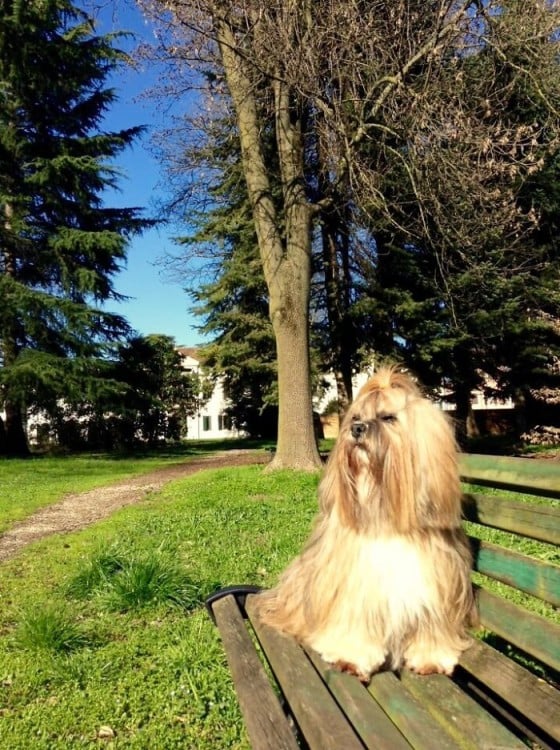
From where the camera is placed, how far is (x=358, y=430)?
2.54 m

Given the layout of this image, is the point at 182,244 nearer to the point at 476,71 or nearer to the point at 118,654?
the point at 476,71

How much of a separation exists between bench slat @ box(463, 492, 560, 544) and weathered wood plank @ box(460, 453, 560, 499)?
0.23ft

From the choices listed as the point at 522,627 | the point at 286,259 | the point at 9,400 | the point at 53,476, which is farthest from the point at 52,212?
the point at 522,627

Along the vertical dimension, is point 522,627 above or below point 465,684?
above

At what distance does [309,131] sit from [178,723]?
12381mm

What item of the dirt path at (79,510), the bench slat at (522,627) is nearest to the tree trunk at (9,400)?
the dirt path at (79,510)

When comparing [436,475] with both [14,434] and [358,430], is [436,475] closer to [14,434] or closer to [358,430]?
[358,430]

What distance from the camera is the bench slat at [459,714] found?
74.1 inches

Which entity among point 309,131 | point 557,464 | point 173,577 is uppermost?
point 309,131

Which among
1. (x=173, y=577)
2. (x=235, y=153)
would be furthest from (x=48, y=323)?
(x=173, y=577)

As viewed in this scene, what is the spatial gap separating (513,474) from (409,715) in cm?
89

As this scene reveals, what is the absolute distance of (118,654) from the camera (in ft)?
13.1

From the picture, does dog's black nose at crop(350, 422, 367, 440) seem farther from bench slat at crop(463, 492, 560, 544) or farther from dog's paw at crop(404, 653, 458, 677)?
dog's paw at crop(404, 653, 458, 677)

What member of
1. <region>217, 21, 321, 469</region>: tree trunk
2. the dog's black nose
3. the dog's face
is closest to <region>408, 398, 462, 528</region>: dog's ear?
the dog's face
